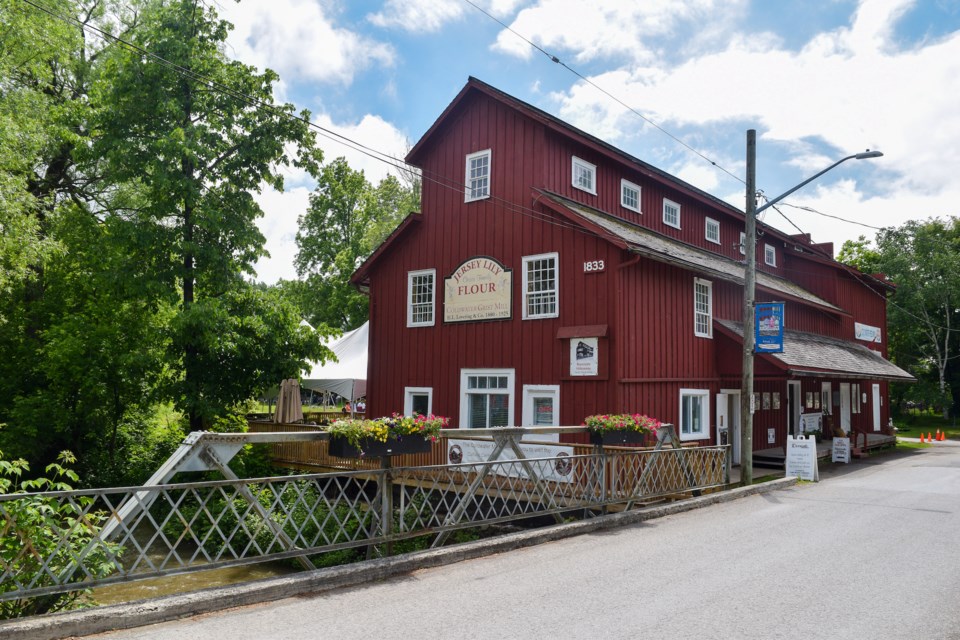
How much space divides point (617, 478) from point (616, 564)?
11.6 ft

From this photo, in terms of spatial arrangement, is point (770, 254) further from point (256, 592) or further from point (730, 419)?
point (256, 592)

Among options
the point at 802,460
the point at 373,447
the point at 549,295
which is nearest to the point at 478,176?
the point at 549,295

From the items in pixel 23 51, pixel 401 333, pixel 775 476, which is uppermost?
pixel 23 51

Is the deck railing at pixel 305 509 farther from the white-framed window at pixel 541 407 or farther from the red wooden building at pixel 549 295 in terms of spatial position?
the red wooden building at pixel 549 295

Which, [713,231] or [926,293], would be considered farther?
[926,293]

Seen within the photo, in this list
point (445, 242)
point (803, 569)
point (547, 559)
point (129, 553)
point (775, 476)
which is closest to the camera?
point (803, 569)

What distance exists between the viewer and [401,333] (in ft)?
65.6

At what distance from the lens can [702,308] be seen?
752 inches

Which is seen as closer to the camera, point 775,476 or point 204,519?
point 204,519

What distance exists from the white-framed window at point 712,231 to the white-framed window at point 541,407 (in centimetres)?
1100

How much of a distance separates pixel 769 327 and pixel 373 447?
38.9ft

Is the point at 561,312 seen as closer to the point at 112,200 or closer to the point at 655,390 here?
the point at 655,390

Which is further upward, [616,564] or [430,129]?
[430,129]

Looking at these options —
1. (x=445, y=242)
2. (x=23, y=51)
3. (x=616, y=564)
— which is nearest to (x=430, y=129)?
(x=445, y=242)
